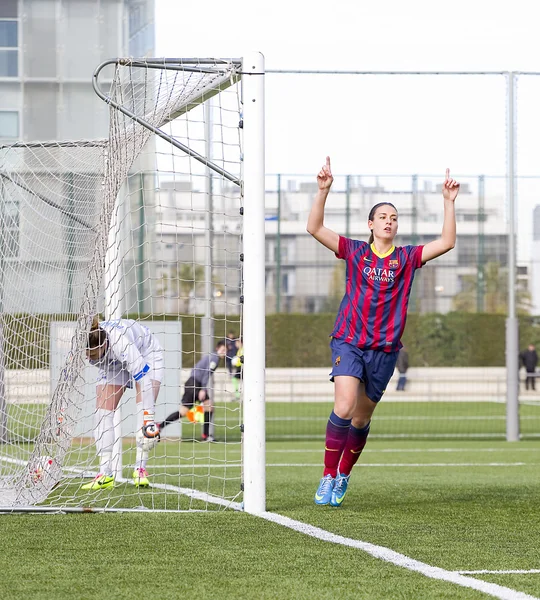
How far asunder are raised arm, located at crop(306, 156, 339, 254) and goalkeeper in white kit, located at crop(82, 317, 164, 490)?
1.65 m

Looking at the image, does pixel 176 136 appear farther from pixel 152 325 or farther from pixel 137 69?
pixel 152 325

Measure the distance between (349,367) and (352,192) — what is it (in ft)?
44.3

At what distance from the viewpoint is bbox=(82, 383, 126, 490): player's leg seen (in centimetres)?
818

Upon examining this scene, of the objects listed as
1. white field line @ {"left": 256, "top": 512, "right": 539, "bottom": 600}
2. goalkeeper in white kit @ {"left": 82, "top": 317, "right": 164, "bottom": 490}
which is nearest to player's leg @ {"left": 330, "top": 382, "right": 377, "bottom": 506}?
white field line @ {"left": 256, "top": 512, "right": 539, "bottom": 600}

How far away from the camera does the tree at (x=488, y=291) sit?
21.6m

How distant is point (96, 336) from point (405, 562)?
3.81 m

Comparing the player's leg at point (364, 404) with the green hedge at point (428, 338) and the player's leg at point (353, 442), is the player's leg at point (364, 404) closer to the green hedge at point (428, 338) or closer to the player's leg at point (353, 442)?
the player's leg at point (353, 442)

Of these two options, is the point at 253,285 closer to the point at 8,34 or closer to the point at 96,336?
the point at 96,336

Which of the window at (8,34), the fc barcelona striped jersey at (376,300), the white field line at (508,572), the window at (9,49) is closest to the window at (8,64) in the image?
the window at (9,49)

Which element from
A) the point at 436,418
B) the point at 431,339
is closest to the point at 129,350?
the point at 436,418

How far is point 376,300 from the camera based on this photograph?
7082 millimetres

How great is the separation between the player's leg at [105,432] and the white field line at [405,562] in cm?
200

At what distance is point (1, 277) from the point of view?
9.98m

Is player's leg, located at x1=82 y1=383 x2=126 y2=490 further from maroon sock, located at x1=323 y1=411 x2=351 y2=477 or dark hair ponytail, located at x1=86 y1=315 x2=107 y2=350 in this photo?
maroon sock, located at x1=323 y1=411 x2=351 y2=477
